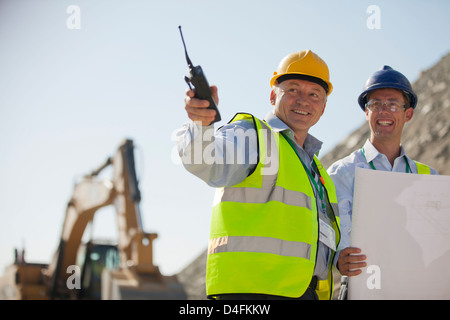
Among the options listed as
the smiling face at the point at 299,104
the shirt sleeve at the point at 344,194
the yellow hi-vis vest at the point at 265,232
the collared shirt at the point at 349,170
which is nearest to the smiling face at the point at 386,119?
the collared shirt at the point at 349,170

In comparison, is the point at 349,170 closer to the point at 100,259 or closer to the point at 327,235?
the point at 327,235

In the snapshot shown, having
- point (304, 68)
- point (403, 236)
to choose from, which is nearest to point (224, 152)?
point (304, 68)

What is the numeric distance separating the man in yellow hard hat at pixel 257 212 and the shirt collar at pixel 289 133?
16 millimetres

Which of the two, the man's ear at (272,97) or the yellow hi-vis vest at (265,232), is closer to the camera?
the yellow hi-vis vest at (265,232)

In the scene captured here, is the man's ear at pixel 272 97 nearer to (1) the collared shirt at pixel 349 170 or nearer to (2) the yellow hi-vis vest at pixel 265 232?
(2) the yellow hi-vis vest at pixel 265 232

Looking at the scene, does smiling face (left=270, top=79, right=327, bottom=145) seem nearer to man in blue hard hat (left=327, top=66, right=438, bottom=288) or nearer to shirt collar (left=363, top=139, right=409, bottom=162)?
man in blue hard hat (left=327, top=66, right=438, bottom=288)

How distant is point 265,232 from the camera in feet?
8.77

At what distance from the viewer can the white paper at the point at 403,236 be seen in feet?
9.53

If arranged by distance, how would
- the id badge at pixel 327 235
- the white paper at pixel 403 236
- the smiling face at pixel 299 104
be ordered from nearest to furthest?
the white paper at pixel 403 236
the id badge at pixel 327 235
the smiling face at pixel 299 104

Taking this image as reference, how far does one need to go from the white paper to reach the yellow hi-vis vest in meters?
0.32

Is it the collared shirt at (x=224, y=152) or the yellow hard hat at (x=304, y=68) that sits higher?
the yellow hard hat at (x=304, y=68)

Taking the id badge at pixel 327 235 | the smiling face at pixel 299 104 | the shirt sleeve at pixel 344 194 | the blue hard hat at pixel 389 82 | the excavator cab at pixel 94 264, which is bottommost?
the excavator cab at pixel 94 264

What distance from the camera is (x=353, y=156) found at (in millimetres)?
4082
